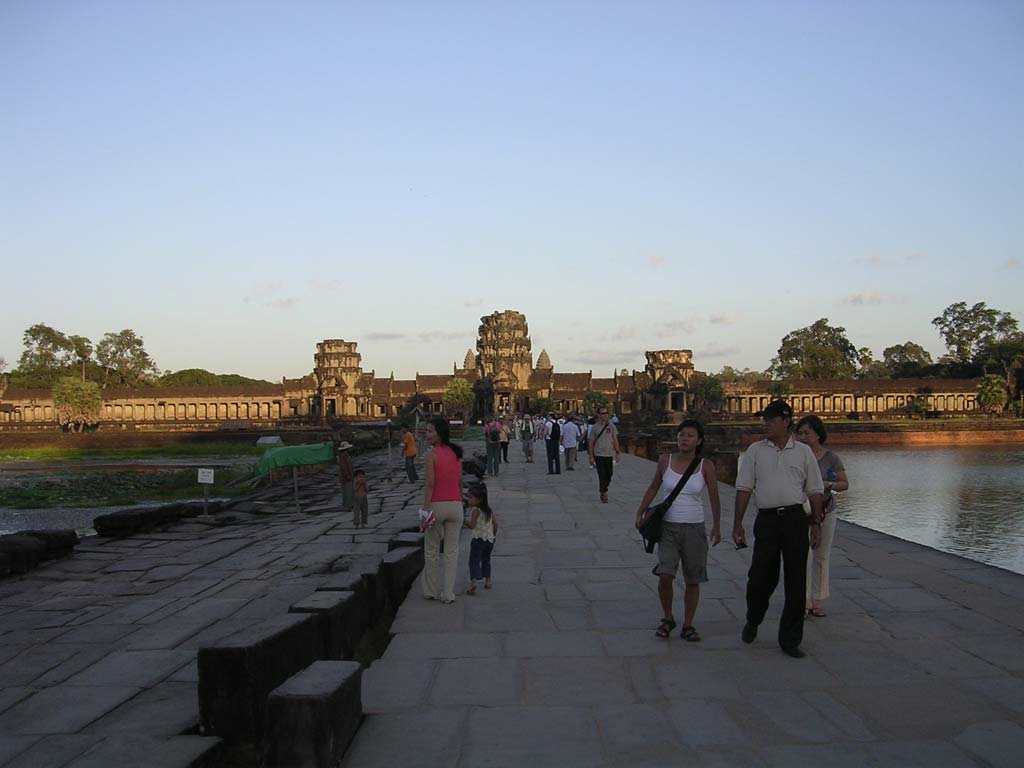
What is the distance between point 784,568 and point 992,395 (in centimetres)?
7931

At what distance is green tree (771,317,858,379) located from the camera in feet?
327

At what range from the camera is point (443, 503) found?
271 inches

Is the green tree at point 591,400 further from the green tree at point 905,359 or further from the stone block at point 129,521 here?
the stone block at point 129,521

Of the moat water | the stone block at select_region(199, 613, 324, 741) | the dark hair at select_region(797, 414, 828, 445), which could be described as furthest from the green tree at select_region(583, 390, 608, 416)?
the stone block at select_region(199, 613, 324, 741)

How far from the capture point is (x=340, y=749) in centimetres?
384

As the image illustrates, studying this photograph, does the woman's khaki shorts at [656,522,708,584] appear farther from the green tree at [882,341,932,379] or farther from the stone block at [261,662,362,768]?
the green tree at [882,341,932,379]

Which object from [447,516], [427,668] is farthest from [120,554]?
[427,668]

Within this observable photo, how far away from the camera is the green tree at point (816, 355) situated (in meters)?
99.6

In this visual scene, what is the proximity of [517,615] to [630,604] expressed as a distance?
970mm

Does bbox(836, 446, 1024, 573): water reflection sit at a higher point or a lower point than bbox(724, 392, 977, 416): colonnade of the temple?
lower

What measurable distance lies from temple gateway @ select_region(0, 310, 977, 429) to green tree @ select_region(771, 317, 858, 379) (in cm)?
1432

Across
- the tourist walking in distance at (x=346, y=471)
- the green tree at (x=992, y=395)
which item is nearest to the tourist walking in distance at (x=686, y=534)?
the tourist walking in distance at (x=346, y=471)

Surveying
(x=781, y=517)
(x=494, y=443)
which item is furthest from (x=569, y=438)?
(x=781, y=517)

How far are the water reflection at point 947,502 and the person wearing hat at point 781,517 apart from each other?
9.01 metres
